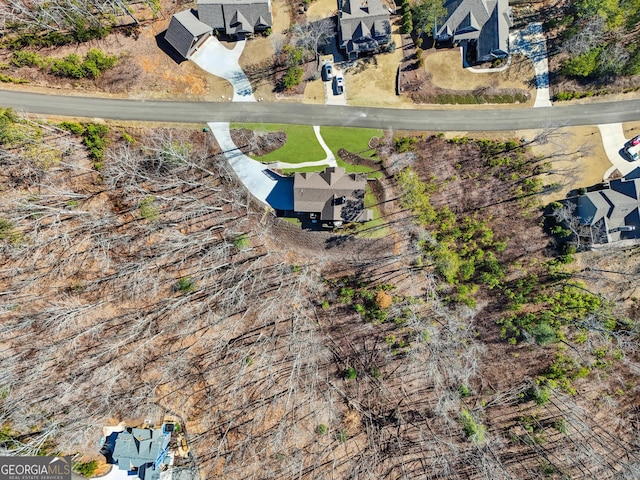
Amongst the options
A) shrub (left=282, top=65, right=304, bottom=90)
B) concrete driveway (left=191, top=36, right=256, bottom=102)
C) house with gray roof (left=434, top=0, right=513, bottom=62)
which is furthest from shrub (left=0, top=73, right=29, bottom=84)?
house with gray roof (left=434, top=0, right=513, bottom=62)

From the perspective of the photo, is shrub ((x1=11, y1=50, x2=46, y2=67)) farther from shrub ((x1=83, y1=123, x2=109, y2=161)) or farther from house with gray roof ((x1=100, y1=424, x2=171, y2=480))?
house with gray roof ((x1=100, y1=424, x2=171, y2=480))

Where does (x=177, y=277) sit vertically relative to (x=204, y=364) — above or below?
above

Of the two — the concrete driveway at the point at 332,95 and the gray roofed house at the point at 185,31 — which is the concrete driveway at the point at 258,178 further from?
the gray roofed house at the point at 185,31

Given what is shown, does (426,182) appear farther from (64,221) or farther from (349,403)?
(64,221)

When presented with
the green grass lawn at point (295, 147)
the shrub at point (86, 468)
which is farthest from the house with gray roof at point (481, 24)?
the shrub at point (86, 468)

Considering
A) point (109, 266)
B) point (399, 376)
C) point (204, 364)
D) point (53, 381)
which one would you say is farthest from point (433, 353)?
point (53, 381)

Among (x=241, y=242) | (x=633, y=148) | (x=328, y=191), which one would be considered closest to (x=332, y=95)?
(x=328, y=191)
